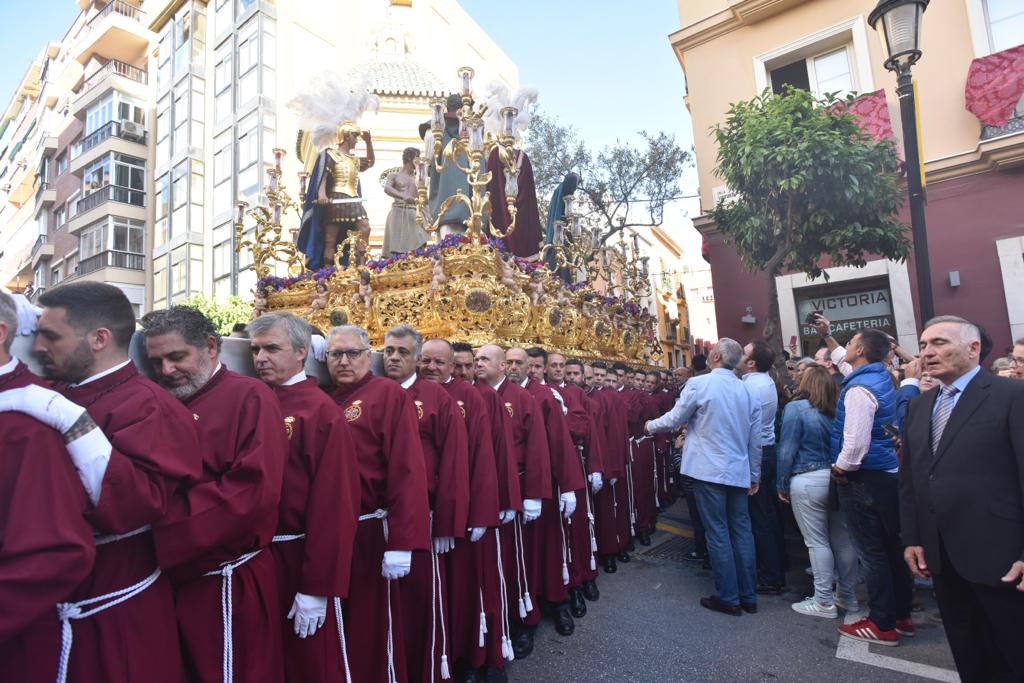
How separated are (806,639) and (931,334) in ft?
8.01

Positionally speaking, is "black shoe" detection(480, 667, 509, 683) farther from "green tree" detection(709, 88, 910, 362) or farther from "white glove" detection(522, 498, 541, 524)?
"green tree" detection(709, 88, 910, 362)

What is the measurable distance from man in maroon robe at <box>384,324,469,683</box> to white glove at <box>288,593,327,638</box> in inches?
31.3

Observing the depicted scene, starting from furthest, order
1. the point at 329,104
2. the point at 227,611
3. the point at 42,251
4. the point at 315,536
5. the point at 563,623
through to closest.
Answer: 1. the point at 42,251
2. the point at 329,104
3. the point at 563,623
4. the point at 315,536
5. the point at 227,611

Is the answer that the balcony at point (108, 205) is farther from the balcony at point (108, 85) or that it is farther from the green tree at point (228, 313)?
the green tree at point (228, 313)

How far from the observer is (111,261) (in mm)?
23266

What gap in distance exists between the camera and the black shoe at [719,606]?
15.4 feet

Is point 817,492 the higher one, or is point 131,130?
point 131,130

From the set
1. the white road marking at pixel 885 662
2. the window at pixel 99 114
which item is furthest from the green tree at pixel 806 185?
the window at pixel 99 114

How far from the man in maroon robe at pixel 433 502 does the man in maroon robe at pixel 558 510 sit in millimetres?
1260

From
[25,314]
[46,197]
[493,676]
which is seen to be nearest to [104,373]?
[25,314]

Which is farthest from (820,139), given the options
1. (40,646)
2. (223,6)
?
(223,6)

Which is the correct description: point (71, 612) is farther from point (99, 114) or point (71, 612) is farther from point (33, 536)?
point (99, 114)

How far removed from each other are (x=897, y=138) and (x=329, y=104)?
10337 millimetres

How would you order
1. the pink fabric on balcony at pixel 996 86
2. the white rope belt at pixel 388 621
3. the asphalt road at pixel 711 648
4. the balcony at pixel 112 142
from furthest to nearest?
the balcony at pixel 112 142, the pink fabric on balcony at pixel 996 86, the asphalt road at pixel 711 648, the white rope belt at pixel 388 621
